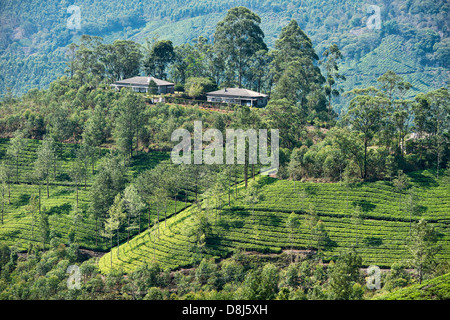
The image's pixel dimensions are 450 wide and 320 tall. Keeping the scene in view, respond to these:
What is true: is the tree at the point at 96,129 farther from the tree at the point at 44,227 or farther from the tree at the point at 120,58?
the tree at the point at 120,58

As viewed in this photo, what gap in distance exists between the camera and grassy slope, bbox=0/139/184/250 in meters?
61.8

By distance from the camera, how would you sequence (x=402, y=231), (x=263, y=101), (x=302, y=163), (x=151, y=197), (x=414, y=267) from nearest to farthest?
(x=414, y=267)
(x=402, y=231)
(x=151, y=197)
(x=302, y=163)
(x=263, y=101)

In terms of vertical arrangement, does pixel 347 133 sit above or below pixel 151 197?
above

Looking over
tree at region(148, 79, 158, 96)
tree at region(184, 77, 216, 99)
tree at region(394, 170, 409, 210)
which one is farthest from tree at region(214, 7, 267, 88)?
A: tree at region(394, 170, 409, 210)

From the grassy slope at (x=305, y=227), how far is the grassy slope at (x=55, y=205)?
6.71 metres

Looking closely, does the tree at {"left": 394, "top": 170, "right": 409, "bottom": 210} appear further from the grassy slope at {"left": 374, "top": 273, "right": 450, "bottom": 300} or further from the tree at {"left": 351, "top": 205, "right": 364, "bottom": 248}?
→ the grassy slope at {"left": 374, "top": 273, "right": 450, "bottom": 300}

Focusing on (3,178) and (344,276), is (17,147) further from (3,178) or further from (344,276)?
(344,276)

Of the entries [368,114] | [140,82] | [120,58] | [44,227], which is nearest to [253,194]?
[368,114]

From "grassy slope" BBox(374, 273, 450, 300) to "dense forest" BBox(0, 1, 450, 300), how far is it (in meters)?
0.24

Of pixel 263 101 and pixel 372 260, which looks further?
pixel 263 101

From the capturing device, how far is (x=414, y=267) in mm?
50062
